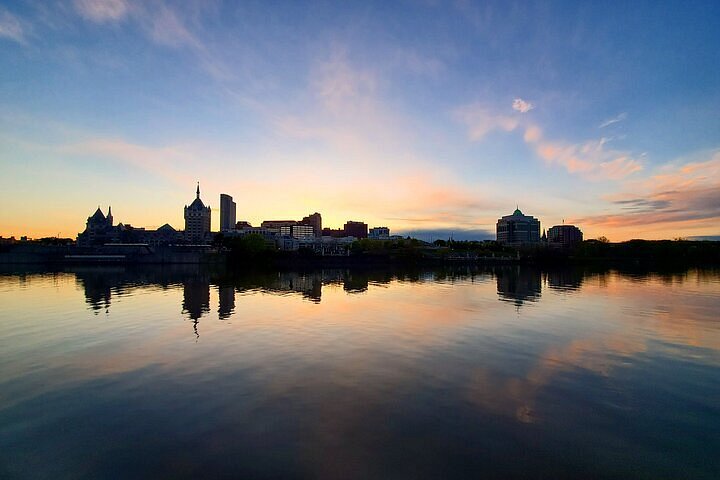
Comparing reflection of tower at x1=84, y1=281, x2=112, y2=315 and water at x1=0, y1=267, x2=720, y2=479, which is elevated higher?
reflection of tower at x1=84, y1=281, x2=112, y2=315

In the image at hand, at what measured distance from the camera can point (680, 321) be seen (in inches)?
1135

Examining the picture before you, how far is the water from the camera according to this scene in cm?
947

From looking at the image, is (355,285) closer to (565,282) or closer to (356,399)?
(565,282)

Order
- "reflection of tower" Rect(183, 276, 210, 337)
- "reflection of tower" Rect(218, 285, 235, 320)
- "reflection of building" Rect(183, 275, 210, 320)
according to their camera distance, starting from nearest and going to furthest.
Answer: "reflection of tower" Rect(183, 276, 210, 337) < "reflection of tower" Rect(218, 285, 235, 320) < "reflection of building" Rect(183, 275, 210, 320)

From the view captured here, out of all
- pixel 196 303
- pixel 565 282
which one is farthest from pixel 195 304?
pixel 565 282

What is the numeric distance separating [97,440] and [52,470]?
1.36 m

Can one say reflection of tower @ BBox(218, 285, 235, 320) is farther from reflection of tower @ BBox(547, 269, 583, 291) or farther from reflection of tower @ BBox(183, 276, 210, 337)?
reflection of tower @ BBox(547, 269, 583, 291)

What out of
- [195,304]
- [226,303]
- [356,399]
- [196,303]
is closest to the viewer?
[356,399]

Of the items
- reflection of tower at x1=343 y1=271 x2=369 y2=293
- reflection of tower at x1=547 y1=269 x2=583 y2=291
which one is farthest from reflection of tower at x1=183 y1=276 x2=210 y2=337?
reflection of tower at x1=547 y1=269 x2=583 y2=291

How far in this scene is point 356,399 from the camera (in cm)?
1327

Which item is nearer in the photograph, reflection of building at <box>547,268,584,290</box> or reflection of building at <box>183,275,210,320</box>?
reflection of building at <box>183,275,210,320</box>

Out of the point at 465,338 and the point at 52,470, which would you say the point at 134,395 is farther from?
the point at 465,338

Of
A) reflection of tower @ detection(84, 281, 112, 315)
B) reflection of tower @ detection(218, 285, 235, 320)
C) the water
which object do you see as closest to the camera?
the water

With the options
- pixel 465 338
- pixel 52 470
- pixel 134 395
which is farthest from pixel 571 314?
pixel 52 470
